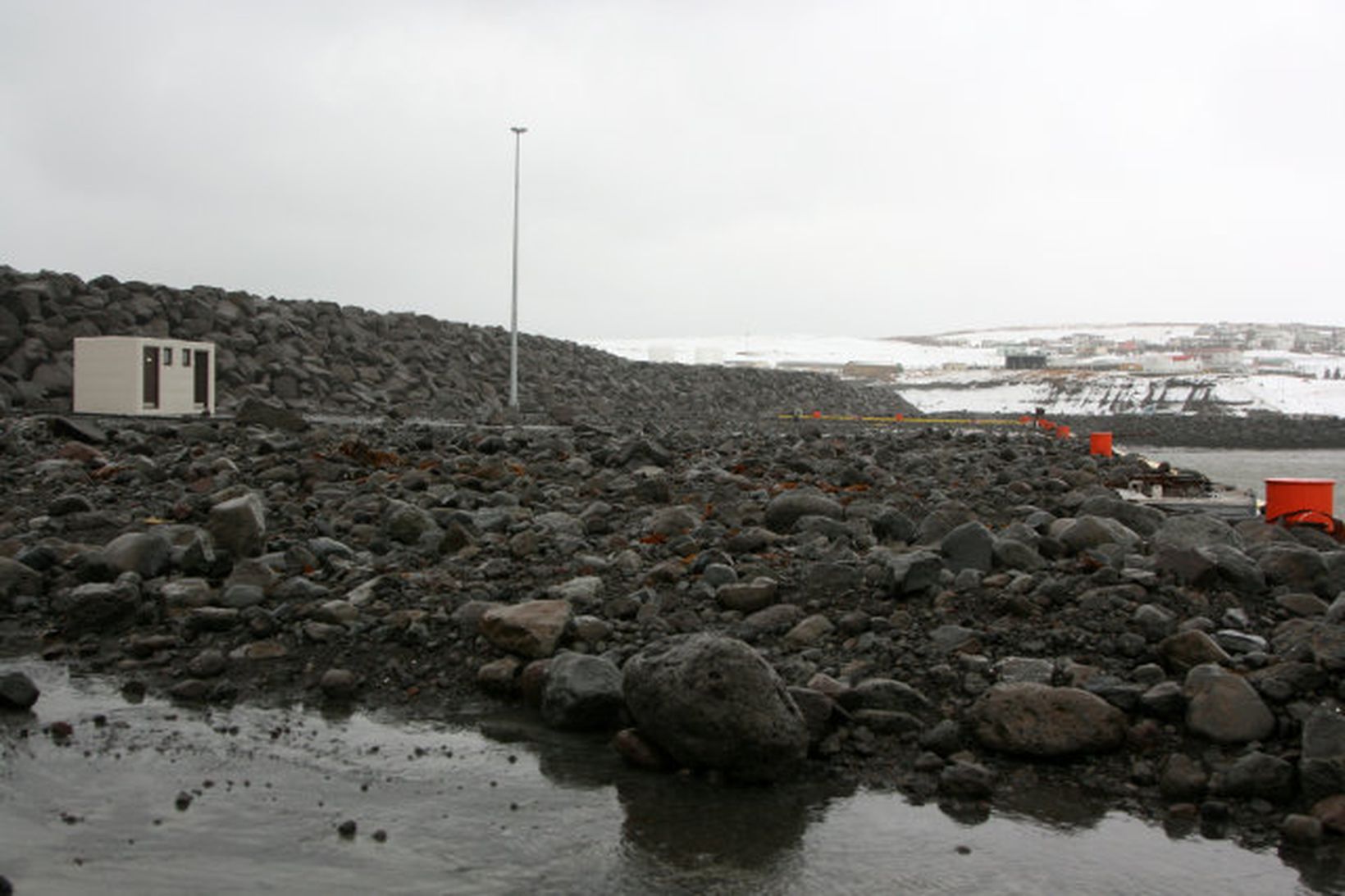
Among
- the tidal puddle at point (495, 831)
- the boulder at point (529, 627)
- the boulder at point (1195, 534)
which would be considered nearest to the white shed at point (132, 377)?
the boulder at point (529, 627)

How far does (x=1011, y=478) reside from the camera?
641 inches

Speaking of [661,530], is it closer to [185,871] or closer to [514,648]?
[514,648]

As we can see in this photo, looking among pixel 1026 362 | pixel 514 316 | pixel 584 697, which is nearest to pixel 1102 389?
pixel 1026 362

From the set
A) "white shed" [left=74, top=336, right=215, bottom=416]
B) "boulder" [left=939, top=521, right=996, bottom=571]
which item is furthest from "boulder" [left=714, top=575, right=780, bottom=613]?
"white shed" [left=74, top=336, right=215, bottom=416]

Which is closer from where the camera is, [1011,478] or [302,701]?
[302,701]

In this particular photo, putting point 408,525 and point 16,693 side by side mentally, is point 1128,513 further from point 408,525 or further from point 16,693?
point 16,693

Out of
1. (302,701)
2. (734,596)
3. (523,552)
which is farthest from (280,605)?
(734,596)

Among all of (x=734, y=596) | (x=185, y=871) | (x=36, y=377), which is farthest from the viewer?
(x=36, y=377)

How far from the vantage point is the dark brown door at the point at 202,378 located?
26.4 m

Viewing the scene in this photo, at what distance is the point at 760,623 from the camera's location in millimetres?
7645

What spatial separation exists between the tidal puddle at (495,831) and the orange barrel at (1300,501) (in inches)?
309

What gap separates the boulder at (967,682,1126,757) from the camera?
590cm

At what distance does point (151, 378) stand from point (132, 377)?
0.71m

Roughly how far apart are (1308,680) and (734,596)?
3.32m
